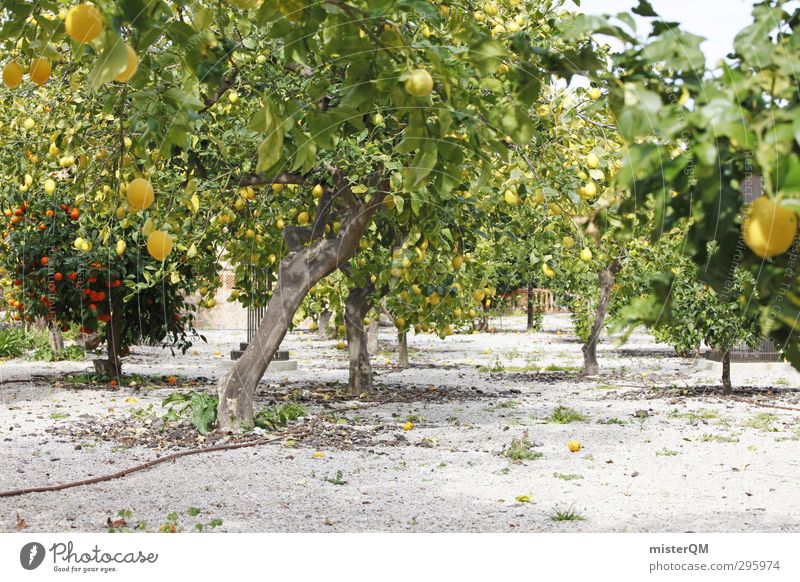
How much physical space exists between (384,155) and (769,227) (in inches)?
135

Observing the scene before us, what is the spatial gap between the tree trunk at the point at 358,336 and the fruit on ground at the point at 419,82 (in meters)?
5.96

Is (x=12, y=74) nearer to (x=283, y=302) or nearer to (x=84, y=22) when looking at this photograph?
(x=84, y=22)

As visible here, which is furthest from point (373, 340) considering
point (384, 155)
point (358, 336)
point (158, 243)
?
point (158, 243)

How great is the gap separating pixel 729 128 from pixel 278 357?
9.58m

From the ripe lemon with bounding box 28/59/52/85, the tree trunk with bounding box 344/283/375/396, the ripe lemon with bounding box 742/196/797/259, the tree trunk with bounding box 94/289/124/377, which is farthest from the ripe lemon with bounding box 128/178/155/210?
the tree trunk with bounding box 94/289/124/377

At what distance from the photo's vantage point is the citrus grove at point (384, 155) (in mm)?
1378

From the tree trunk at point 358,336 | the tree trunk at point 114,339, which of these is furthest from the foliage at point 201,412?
the tree trunk at point 114,339

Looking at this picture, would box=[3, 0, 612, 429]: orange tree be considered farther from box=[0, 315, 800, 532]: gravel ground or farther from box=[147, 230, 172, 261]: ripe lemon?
box=[0, 315, 800, 532]: gravel ground

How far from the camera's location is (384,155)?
457cm

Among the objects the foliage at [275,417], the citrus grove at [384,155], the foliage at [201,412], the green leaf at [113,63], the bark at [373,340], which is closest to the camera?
the citrus grove at [384,155]

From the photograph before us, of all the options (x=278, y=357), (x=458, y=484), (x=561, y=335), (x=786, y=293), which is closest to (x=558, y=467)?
(x=458, y=484)

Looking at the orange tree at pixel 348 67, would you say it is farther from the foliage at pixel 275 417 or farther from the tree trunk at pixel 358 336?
the tree trunk at pixel 358 336

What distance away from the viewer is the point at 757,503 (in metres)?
4.04

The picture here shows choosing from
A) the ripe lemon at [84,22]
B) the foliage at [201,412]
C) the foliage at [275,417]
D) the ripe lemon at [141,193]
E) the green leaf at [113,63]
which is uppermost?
the ripe lemon at [84,22]
